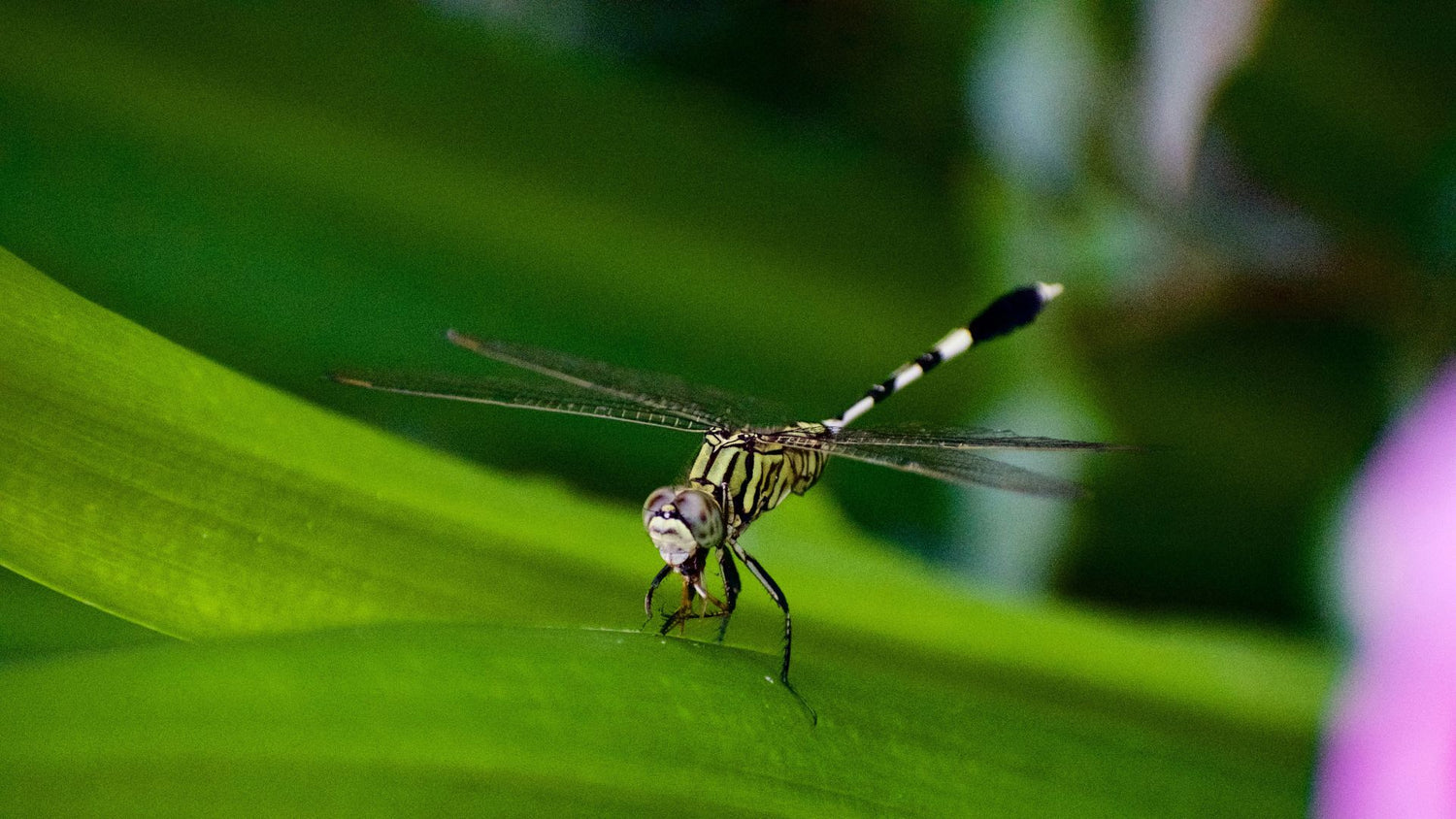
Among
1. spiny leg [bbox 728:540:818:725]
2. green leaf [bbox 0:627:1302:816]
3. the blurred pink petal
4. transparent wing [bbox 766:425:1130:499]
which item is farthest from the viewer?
transparent wing [bbox 766:425:1130:499]

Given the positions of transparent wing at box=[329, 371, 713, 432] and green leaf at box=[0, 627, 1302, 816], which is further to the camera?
transparent wing at box=[329, 371, 713, 432]

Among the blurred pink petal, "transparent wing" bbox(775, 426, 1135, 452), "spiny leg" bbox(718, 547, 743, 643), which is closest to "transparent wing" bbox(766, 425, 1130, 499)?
"transparent wing" bbox(775, 426, 1135, 452)

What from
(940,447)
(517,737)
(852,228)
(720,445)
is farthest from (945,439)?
(517,737)

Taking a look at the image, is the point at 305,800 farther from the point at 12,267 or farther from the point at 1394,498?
the point at 1394,498

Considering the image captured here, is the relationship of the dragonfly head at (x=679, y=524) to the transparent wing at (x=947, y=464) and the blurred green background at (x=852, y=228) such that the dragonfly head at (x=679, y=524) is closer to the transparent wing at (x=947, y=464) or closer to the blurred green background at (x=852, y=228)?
the transparent wing at (x=947, y=464)

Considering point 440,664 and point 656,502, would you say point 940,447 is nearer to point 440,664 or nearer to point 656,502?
point 656,502

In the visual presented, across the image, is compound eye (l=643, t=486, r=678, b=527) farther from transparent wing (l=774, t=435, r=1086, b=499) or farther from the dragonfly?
transparent wing (l=774, t=435, r=1086, b=499)

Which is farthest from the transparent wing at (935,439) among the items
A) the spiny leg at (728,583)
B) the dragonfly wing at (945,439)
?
the spiny leg at (728,583)
